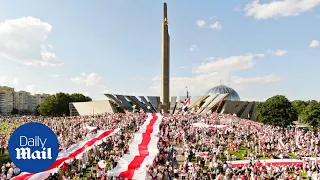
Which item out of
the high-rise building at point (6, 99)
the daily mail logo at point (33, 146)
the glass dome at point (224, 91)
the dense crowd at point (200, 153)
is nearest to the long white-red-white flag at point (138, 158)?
the dense crowd at point (200, 153)

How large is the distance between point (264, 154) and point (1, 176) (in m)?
19.4

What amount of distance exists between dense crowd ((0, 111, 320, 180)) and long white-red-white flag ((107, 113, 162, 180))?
42cm

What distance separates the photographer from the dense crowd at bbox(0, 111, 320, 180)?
64.9 ft

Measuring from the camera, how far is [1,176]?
17.8 metres

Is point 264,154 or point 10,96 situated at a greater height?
point 10,96

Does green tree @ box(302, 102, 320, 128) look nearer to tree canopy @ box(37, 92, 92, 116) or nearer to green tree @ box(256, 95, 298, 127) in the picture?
green tree @ box(256, 95, 298, 127)

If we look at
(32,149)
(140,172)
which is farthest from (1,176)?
(32,149)

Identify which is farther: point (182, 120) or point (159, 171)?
point (182, 120)

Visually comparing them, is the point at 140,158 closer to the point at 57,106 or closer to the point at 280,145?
the point at 280,145

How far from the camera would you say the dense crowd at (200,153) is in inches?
779

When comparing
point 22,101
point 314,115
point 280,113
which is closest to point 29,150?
point 280,113

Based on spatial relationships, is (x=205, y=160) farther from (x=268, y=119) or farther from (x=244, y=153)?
(x=268, y=119)

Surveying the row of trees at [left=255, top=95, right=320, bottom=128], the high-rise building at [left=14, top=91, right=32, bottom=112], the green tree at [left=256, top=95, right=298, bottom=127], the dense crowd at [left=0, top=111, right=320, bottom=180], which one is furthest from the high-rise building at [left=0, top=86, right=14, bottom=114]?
the dense crowd at [left=0, top=111, right=320, bottom=180]

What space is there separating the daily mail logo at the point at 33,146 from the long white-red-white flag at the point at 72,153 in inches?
297
